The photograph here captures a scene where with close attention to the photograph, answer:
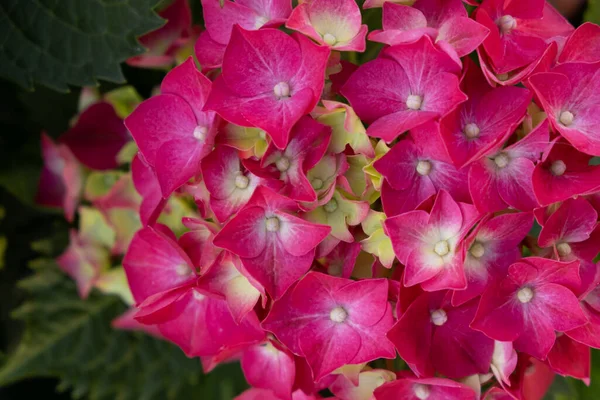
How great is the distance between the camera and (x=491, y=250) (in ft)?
1.73

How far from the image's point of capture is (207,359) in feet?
2.15

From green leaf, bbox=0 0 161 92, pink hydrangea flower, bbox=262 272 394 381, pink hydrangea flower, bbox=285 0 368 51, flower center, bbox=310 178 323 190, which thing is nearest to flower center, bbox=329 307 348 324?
pink hydrangea flower, bbox=262 272 394 381

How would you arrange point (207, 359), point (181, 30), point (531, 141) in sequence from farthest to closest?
point (181, 30) → point (207, 359) → point (531, 141)

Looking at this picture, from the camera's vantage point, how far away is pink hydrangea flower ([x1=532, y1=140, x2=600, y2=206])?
483 mm

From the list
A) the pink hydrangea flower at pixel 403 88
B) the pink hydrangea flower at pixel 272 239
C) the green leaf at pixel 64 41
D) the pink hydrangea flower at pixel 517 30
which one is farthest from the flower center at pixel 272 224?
the green leaf at pixel 64 41

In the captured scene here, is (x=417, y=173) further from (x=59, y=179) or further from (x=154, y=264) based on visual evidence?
(x=59, y=179)

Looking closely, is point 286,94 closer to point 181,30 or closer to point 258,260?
point 258,260

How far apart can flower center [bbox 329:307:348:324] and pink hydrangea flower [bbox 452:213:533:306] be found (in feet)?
0.30

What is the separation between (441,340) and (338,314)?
3.6 inches

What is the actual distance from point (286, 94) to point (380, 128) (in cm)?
8

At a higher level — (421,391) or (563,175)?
(563,175)

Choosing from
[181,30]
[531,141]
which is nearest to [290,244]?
[531,141]

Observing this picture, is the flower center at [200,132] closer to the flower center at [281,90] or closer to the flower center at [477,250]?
the flower center at [281,90]

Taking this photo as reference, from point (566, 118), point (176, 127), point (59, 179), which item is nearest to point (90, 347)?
point (59, 179)
